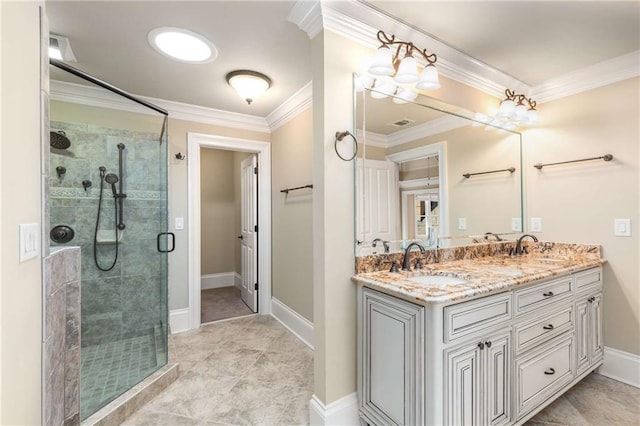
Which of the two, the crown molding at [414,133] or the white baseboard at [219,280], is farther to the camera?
the white baseboard at [219,280]

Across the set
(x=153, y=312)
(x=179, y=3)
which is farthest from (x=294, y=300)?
(x=179, y=3)

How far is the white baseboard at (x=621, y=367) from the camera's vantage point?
2.12 metres

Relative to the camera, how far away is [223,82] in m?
2.50

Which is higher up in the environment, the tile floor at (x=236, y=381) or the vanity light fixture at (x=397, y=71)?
the vanity light fixture at (x=397, y=71)

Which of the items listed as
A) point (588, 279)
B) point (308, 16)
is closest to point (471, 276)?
point (588, 279)

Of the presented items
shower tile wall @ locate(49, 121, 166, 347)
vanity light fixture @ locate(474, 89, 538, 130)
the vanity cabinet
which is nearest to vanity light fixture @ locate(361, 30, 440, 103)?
vanity light fixture @ locate(474, 89, 538, 130)

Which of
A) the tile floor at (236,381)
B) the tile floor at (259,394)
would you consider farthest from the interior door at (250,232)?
the tile floor at (259,394)

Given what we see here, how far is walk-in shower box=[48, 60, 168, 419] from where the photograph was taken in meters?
2.39

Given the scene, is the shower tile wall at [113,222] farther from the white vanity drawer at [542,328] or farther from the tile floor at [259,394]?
the white vanity drawer at [542,328]

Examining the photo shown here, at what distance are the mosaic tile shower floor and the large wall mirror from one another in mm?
1790

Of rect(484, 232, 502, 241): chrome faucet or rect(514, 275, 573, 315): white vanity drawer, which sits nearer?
rect(514, 275, 573, 315): white vanity drawer

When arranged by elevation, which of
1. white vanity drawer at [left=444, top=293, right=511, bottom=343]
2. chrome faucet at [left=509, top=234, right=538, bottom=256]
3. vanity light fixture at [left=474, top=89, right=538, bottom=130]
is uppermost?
vanity light fixture at [left=474, top=89, right=538, bottom=130]

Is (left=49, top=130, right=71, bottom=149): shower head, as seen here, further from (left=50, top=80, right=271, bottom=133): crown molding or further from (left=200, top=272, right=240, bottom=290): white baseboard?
(left=200, top=272, right=240, bottom=290): white baseboard

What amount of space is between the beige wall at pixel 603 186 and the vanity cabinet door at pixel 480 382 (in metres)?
1.48
